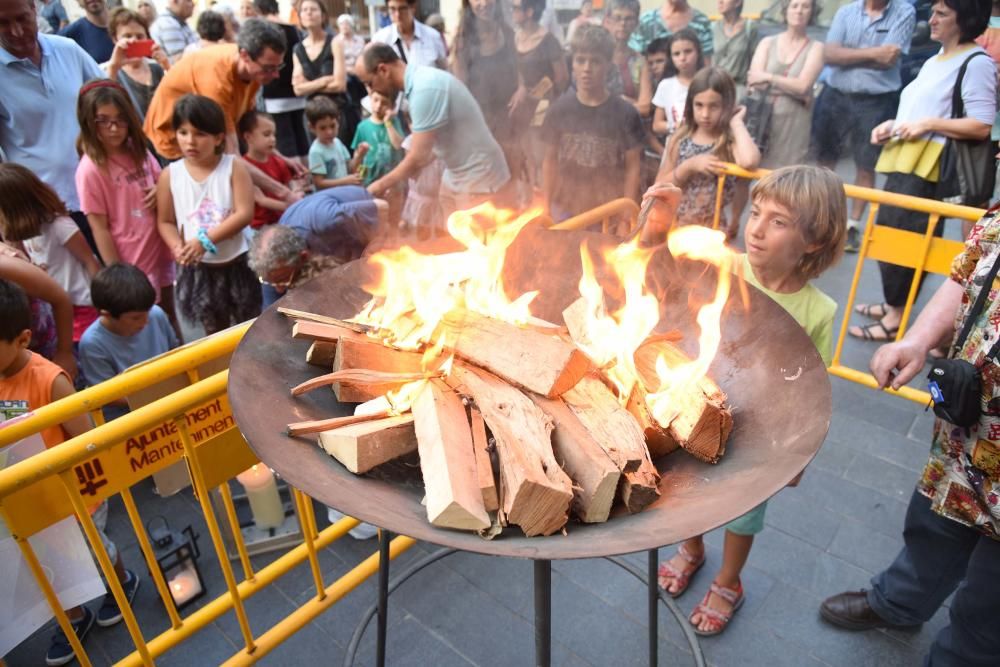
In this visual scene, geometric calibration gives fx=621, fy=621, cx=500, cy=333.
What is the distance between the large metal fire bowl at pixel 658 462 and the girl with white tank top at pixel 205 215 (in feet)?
6.90

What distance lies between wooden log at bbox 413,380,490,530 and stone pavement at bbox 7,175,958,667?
150cm

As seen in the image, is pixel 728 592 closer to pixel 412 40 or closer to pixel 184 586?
pixel 184 586

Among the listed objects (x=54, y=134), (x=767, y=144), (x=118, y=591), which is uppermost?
(x=54, y=134)

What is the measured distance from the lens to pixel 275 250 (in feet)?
9.29

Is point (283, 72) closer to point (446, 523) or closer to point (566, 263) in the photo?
point (566, 263)

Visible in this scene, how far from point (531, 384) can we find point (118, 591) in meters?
1.33

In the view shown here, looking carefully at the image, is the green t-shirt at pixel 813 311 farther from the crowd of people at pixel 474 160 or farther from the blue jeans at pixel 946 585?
the blue jeans at pixel 946 585

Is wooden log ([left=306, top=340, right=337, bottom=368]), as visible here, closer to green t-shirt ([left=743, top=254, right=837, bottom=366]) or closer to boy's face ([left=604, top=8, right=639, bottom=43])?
green t-shirt ([left=743, top=254, right=837, bottom=366])

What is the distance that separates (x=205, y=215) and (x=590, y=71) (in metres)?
2.73

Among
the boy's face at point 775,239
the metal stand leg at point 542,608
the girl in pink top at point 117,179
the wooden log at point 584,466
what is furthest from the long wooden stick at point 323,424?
the girl in pink top at point 117,179

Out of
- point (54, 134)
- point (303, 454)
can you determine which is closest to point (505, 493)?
point (303, 454)

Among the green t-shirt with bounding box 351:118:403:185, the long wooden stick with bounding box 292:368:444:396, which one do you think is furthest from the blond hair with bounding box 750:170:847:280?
the green t-shirt with bounding box 351:118:403:185

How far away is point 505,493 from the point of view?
119 cm

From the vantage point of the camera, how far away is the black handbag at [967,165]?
151 inches
